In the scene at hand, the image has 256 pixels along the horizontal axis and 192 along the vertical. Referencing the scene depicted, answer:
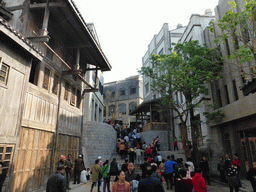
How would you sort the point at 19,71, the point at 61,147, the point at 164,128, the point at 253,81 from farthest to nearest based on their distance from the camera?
the point at 164,128 < the point at 61,147 < the point at 19,71 < the point at 253,81

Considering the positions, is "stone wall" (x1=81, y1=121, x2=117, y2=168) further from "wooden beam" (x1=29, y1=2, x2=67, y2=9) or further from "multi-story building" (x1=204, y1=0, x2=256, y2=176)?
"multi-story building" (x1=204, y1=0, x2=256, y2=176)

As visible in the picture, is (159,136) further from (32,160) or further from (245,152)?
(32,160)

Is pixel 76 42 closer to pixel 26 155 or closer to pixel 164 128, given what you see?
pixel 26 155

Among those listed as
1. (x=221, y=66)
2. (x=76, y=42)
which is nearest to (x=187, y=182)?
(x=76, y=42)

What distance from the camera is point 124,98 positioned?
45.3 metres

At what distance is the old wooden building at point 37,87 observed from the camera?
7574 mm

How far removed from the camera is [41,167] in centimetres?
984

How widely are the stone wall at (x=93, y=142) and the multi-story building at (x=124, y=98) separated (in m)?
25.4

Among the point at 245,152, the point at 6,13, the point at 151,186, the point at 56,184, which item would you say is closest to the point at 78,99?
the point at 6,13

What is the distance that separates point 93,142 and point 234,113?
37.5ft

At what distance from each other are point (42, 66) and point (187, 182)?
9688mm

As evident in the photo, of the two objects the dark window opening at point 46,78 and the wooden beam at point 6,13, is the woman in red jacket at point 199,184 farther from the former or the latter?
the wooden beam at point 6,13

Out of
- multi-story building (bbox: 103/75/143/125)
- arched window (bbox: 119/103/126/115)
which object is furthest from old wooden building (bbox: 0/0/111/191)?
arched window (bbox: 119/103/126/115)

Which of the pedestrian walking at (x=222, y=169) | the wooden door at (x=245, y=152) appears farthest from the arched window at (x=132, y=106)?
the pedestrian walking at (x=222, y=169)
